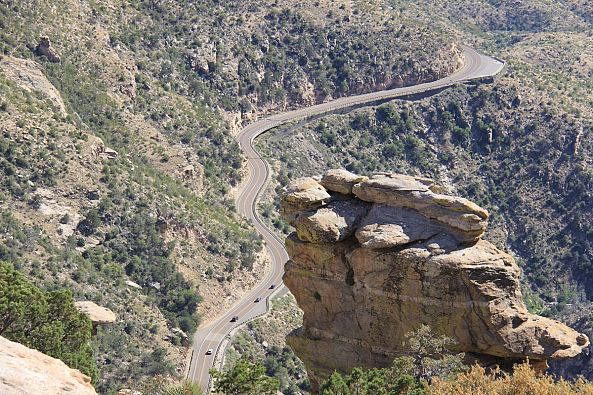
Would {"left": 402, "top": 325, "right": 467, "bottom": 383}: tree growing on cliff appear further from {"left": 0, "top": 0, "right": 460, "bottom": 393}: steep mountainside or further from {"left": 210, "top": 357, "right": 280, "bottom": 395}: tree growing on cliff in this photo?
{"left": 0, "top": 0, "right": 460, "bottom": 393}: steep mountainside

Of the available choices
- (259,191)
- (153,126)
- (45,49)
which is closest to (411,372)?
(45,49)

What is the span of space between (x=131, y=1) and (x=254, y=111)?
25827 mm

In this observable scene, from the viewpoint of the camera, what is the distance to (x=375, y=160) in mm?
149250

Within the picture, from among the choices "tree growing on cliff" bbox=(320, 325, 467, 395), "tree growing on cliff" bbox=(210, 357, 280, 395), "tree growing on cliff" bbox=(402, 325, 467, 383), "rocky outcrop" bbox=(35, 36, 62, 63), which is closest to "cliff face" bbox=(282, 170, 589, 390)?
"tree growing on cliff" bbox=(402, 325, 467, 383)

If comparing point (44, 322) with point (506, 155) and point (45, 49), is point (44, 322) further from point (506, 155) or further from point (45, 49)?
point (506, 155)

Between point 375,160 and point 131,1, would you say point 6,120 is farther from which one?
point 375,160

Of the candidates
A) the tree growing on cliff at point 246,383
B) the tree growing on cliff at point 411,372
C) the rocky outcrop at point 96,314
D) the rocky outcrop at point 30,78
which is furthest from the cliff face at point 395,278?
the rocky outcrop at point 30,78

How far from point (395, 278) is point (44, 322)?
18749 mm

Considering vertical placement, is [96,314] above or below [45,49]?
below

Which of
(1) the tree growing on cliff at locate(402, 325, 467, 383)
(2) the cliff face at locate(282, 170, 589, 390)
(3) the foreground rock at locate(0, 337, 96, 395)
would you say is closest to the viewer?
(3) the foreground rock at locate(0, 337, 96, 395)

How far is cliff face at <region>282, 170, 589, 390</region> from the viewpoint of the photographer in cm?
4466

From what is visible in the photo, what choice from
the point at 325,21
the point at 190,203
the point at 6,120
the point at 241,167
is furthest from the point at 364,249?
the point at 325,21

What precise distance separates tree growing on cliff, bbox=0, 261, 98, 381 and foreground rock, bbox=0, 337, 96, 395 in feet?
73.1

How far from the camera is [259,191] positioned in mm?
129750
